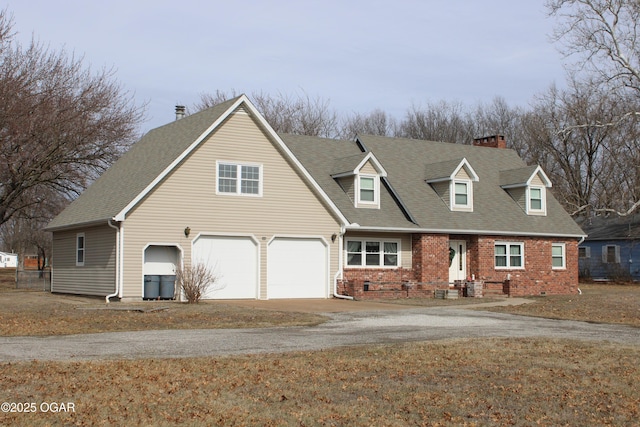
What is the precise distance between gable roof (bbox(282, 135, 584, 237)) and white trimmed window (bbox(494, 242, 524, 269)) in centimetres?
82

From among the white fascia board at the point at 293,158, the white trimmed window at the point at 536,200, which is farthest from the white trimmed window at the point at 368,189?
the white trimmed window at the point at 536,200

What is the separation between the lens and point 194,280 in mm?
25625

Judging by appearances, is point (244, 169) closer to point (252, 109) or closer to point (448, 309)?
point (252, 109)

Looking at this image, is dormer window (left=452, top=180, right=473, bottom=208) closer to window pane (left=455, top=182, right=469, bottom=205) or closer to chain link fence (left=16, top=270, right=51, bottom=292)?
window pane (left=455, top=182, right=469, bottom=205)

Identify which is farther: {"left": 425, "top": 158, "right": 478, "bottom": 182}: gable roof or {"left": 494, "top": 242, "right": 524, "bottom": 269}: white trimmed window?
{"left": 494, "top": 242, "right": 524, "bottom": 269}: white trimmed window

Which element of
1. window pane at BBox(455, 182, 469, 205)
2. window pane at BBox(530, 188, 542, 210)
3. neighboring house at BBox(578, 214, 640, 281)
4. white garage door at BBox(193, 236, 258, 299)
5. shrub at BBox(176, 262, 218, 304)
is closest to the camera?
shrub at BBox(176, 262, 218, 304)

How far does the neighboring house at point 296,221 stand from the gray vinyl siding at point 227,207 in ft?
0.13

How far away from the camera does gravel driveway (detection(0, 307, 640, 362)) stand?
13602 mm

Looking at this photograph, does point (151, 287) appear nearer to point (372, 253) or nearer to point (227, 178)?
point (227, 178)

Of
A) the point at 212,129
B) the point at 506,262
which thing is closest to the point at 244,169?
the point at 212,129

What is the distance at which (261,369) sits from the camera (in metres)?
11.7

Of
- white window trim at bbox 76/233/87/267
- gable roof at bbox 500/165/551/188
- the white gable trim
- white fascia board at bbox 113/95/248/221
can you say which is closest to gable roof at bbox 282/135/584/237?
gable roof at bbox 500/165/551/188

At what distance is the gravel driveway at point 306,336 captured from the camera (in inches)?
535

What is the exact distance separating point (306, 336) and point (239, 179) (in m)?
12.8
